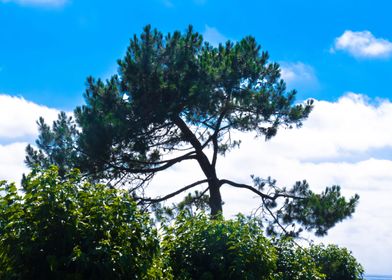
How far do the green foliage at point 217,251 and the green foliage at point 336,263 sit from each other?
7.82m

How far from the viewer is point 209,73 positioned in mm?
18828

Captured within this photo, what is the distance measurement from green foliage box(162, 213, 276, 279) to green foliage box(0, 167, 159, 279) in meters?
2.06

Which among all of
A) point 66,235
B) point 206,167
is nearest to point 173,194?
point 206,167

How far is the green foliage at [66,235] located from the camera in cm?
658

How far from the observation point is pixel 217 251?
374 inches

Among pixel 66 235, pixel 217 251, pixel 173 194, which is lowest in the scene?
pixel 66 235

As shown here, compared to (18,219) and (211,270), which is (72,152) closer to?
(211,270)

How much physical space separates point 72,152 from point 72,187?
1283cm

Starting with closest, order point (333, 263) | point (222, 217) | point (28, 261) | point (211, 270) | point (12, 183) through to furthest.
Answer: point (28, 261)
point (12, 183)
point (211, 270)
point (222, 217)
point (333, 263)

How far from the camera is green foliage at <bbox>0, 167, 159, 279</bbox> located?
259 inches

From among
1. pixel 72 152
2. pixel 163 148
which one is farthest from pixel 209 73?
pixel 72 152

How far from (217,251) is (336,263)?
28.3ft

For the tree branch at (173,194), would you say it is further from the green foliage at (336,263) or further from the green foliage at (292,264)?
the green foliage at (292,264)

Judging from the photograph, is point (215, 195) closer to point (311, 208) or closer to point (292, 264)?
point (311, 208)
